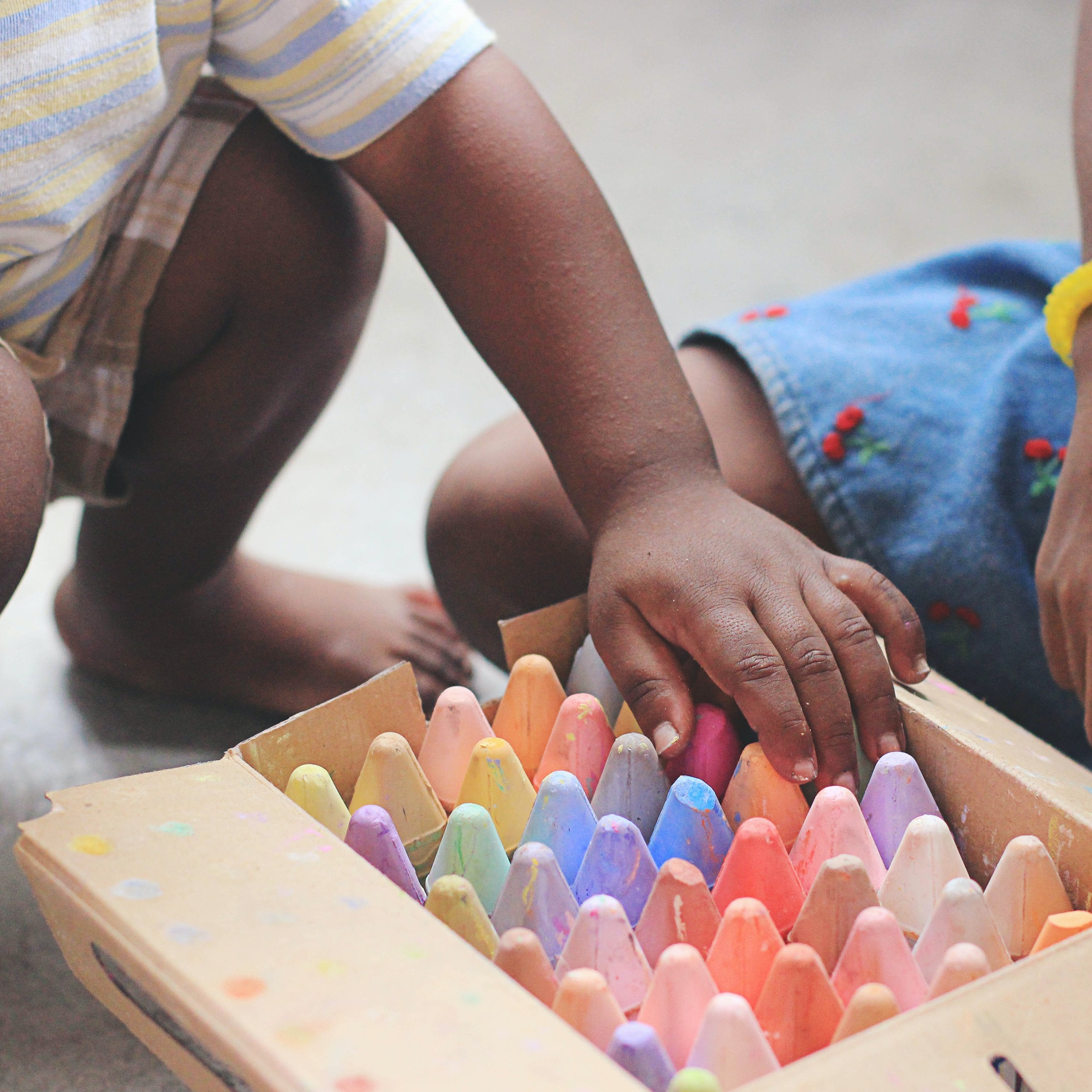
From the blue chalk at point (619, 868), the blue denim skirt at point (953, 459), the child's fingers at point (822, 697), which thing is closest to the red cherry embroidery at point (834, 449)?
the blue denim skirt at point (953, 459)

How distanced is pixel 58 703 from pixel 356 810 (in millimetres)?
449

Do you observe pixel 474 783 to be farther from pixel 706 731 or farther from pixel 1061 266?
pixel 1061 266

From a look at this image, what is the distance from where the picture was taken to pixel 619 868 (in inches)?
18.0

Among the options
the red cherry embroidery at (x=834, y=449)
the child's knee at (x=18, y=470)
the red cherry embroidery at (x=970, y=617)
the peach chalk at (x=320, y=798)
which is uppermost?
the child's knee at (x=18, y=470)

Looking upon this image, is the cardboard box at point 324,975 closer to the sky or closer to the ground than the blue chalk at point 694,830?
closer to the sky

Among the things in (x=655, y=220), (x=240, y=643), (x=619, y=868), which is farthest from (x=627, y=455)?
(x=655, y=220)

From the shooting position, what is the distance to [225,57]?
0.62m

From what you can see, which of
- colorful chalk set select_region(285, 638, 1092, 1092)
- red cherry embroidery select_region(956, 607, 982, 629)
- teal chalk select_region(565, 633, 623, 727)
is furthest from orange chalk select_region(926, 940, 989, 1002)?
red cherry embroidery select_region(956, 607, 982, 629)

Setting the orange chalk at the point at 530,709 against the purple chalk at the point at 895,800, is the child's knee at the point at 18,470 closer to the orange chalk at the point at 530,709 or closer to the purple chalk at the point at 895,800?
the orange chalk at the point at 530,709

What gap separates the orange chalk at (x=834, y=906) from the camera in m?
0.43

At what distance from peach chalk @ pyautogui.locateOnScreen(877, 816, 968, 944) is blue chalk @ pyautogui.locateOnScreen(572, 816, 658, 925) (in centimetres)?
9

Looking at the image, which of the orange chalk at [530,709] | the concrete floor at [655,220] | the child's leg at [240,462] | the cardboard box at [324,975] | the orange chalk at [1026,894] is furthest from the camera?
the concrete floor at [655,220]

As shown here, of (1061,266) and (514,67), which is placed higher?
(514,67)

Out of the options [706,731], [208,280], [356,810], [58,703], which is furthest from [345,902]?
[58,703]
